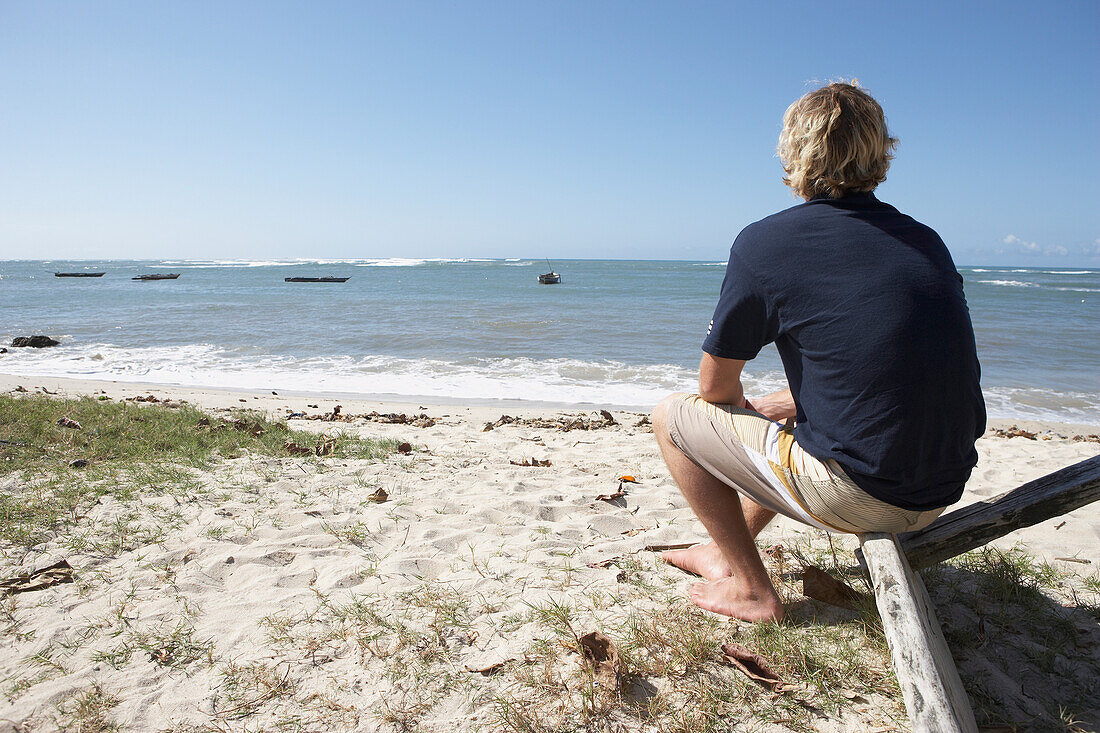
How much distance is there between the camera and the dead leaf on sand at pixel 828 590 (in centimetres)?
241

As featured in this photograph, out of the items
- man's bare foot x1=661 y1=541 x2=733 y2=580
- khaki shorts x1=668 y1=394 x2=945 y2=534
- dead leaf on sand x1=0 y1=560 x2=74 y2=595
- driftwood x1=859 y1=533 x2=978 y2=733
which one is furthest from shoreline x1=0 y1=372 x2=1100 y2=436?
driftwood x1=859 y1=533 x2=978 y2=733

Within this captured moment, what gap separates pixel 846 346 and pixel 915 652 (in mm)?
818

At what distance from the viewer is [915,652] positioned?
5.16ft

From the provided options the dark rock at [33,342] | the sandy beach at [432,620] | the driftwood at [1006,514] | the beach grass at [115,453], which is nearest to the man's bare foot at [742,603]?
the sandy beach at [432,620]

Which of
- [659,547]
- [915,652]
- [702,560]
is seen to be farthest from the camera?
[659,547]

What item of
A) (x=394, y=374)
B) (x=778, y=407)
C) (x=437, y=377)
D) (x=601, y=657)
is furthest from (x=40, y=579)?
(x=394, y=374)

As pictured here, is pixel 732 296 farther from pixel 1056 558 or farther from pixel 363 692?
pixel 1056 558

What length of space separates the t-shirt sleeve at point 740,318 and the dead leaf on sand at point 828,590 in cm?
111

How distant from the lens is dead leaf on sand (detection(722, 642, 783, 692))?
1.91 m

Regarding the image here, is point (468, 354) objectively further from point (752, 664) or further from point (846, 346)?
point (846, 346)

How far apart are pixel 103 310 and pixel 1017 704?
27.2 m

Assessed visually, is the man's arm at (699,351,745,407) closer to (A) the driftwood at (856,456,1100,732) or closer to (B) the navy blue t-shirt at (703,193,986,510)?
(B) the navy blue t-shirt at (703,193,986,510)

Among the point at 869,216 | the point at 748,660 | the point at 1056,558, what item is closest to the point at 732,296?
the point at 869,216

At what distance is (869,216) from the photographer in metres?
1.83
